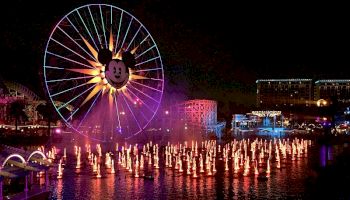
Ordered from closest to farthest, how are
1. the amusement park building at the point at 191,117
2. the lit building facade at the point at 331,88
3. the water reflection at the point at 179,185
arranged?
the water reflection at the point at 179,185, the amusement park building at the point at 191,117, the lit building facade at the point at 331,88

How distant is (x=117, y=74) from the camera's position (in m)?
41.0

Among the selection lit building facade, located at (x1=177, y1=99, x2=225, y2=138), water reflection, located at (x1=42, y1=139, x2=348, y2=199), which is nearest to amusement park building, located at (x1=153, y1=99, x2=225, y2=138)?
lit building facade, located at (x1=177, y1=99, x2=225, y2=138)

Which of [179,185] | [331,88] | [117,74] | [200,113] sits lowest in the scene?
[179,185]

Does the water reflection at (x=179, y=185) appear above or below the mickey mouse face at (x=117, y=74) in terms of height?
below

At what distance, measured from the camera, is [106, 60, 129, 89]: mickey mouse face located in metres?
40.2

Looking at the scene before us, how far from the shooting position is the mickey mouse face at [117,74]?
132 feet

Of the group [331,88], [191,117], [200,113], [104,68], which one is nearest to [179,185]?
[104,68]

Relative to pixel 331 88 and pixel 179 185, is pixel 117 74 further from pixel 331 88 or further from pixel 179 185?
pixel 331 88

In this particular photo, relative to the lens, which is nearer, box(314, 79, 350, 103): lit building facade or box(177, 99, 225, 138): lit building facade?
box(177, 99, 225, 138): lit building facade

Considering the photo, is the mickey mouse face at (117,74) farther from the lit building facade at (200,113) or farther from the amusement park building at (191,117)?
the lit building facade at (200,113)

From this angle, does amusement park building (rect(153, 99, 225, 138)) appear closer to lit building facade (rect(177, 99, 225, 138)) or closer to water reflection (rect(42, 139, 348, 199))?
lit building facade (rect(177, 99, 225, 138))

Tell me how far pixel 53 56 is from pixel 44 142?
541 inches

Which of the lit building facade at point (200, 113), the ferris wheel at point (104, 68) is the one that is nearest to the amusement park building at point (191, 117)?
the lit building facade at point (200, 113)

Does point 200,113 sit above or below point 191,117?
above
